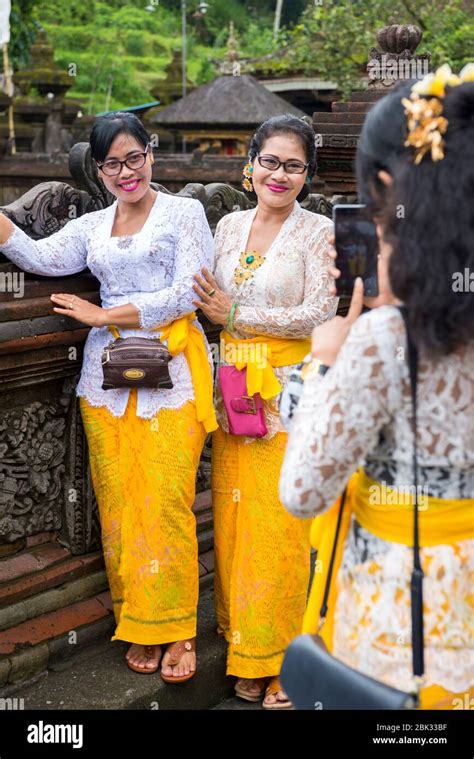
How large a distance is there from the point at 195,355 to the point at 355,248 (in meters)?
1.15

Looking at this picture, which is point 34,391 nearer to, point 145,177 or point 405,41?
point 145,177

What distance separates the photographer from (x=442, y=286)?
1.48 metres

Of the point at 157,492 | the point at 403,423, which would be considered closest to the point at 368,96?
the point at 157,492

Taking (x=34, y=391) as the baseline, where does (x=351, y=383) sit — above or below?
above

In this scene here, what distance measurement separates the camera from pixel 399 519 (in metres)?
1.63

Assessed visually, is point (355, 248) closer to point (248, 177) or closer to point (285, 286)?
point (285, 286)

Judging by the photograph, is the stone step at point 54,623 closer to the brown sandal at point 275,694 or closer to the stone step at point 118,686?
the stone step at point 118,686

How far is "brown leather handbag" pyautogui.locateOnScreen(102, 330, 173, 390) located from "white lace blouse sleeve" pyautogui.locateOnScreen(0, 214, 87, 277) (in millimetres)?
302

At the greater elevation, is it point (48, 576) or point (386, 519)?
point (386, 519)

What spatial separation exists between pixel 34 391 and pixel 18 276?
38cm

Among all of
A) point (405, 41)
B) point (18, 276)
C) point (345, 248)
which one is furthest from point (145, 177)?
point (405, 41)

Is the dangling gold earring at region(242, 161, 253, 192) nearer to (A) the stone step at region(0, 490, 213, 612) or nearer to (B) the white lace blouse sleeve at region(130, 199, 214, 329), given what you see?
(B) the white lace blouse sleeve at region(130, 199, 214, 329)

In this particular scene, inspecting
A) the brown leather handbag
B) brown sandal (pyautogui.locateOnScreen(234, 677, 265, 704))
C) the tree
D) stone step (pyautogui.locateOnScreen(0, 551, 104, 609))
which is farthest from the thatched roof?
brown sandal (pyautogui.locateOnScreen(234, 677, 265, 704))

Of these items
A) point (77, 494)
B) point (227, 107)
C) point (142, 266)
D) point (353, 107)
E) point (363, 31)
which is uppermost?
point (363, 31)
